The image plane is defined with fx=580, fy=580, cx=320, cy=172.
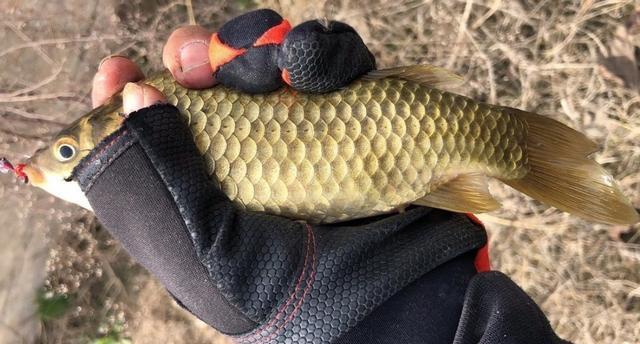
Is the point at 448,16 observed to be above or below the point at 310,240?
above

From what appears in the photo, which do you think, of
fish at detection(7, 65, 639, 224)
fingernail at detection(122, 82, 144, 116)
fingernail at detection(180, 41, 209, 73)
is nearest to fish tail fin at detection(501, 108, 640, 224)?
fish at detection(7, 65, 639, 224)

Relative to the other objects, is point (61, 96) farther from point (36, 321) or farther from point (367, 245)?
point (367, 245)

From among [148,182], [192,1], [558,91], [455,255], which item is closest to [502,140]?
[455,255]

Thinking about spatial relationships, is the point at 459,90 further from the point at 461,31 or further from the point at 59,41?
the point at 59,41

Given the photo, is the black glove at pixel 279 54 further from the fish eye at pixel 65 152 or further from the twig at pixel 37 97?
the twig at pixel 37 97

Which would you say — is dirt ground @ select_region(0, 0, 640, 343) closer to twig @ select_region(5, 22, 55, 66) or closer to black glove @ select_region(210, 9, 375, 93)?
twig @ select_region(5, 22, 55, 66)

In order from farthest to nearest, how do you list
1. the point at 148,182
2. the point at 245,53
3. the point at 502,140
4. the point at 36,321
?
the point at 36,321, the point at 502,140, the point at 245,53, the point at 148,182

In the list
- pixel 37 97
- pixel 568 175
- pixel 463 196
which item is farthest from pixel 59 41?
pixel 568 175
